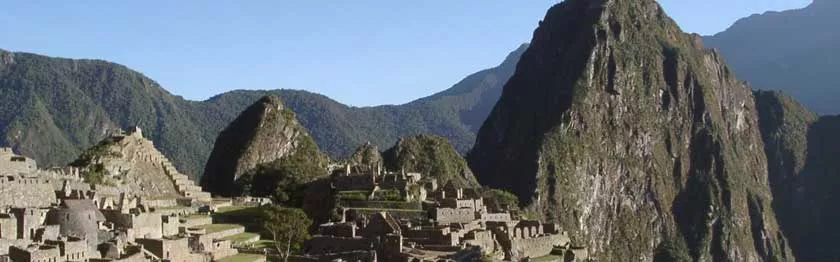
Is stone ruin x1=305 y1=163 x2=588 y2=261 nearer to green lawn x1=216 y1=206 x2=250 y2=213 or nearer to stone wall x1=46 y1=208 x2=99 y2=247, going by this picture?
green lawn x1=216 y1=206 x2=250 y2=213

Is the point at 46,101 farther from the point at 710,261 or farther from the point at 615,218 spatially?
the point at 710,261

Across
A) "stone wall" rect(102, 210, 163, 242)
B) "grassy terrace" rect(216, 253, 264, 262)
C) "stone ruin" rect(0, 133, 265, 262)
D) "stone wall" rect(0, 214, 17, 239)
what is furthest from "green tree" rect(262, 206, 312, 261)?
"stone wall" rect(0, 214, 17, 239)

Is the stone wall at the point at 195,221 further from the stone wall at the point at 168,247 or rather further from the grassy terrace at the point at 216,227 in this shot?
the stone wall at the point at 168,247

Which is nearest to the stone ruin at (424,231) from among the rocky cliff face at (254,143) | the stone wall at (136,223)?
the stone wall at (136,223)

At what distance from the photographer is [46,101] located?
193 m

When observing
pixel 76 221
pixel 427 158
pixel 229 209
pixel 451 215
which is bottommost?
pixel 451 215

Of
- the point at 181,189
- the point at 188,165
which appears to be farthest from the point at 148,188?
the point at 188,165

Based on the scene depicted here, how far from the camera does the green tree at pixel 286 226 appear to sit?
4866cm

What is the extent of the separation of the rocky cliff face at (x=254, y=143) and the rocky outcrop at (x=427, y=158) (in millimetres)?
9900

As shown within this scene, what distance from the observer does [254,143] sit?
105125 millimetres

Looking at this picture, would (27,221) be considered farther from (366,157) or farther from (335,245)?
(366,157)

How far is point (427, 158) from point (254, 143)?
20113 mm

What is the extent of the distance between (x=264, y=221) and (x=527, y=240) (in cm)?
1336

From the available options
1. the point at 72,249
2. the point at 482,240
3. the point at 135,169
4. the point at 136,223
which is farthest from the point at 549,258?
the point at 72,249
